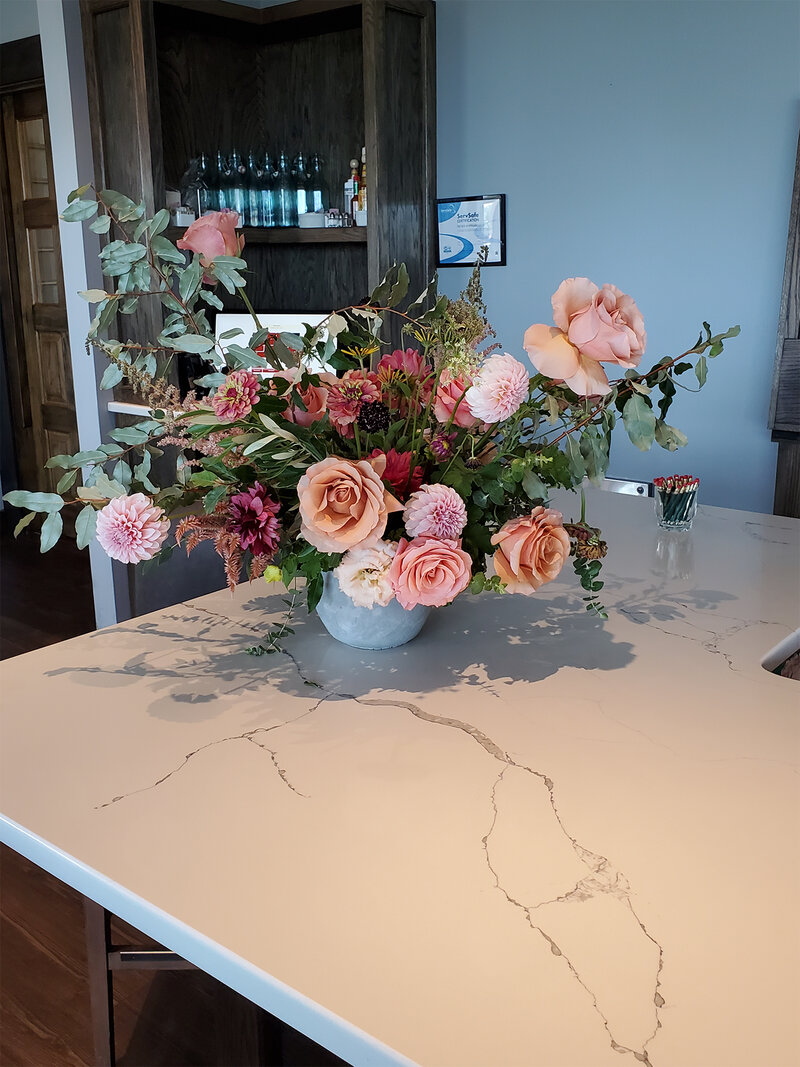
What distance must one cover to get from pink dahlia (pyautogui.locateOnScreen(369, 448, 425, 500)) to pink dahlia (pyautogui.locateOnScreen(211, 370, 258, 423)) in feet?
0.51

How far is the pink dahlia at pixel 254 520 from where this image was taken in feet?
3.50

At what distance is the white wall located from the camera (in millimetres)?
4374

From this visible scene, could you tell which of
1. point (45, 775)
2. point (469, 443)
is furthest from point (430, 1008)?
point (469, 443)

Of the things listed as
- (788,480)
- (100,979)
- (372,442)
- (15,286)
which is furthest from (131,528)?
(15,286)

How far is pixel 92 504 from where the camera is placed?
1.11 m

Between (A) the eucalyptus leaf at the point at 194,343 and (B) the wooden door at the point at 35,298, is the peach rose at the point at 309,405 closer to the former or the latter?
(A) the eucalyptus leaf at the point at 194,343

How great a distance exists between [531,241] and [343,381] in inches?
94.8

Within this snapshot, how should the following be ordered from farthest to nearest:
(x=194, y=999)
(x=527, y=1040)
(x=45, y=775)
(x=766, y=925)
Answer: (x=194, y=999) < (x=45, y=775) < (x=766, y=925) < (x=527, y=1040)

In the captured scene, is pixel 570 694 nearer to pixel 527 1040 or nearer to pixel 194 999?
pixel 527 1040

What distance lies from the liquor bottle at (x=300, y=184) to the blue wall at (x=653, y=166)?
0.54 meters

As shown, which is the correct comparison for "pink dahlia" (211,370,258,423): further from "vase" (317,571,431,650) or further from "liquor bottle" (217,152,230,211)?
"liquor bottle" (217,152,230,211)

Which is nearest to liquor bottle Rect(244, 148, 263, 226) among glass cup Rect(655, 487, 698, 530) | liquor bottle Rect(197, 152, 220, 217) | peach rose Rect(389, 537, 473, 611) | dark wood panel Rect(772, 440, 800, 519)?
liquor bottle Rect(197, 152, 220, 217)

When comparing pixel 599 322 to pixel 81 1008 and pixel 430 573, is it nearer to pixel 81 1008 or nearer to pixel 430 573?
pixel 430 573

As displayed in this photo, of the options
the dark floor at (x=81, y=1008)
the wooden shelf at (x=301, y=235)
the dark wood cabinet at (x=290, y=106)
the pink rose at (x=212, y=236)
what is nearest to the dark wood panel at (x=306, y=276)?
the dark wood cabinet at (x=290, y=106)
